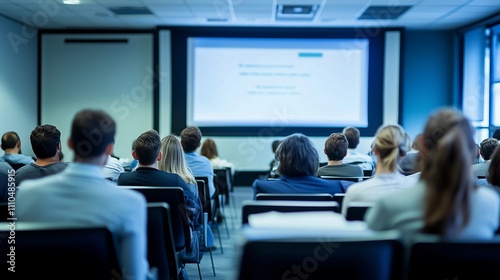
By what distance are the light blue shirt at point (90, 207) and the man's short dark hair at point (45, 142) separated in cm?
145

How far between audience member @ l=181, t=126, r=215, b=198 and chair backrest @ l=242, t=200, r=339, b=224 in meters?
2.14

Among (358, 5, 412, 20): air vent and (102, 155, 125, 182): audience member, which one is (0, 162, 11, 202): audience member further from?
(358, 5, 412, 20): air vent

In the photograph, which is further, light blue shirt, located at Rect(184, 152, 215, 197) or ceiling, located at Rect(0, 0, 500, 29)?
ceiling, located at Rect(0, 0, 500, 29)

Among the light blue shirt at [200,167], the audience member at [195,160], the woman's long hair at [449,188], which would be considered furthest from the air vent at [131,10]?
the woman's long hair at [449,188]

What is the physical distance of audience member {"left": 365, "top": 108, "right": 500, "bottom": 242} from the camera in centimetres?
140

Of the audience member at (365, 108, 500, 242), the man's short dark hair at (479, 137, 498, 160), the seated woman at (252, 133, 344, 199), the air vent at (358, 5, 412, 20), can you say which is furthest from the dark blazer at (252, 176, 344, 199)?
the air vent at (358, 5, 412, 20)

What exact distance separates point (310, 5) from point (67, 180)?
631 centimetres

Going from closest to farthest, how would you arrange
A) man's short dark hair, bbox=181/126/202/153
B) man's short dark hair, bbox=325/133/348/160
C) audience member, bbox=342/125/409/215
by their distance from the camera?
1. audience member, bbox=342/125/409/215
2. man's short dark hair, bbox=325/133/348/160
3. man's short dark hair, bbox=181/126/202/153

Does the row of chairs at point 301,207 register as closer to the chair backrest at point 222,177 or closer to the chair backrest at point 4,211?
the chair backrest at point 4,211

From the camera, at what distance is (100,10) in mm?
7668

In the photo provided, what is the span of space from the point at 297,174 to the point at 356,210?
3.25ft

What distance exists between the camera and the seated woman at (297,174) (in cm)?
277

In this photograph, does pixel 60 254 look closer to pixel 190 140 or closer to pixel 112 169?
pixel 112 169

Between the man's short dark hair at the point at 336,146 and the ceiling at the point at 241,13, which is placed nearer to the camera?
the man's short dark hair at the point at 336,146
